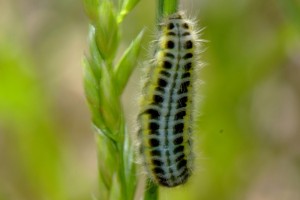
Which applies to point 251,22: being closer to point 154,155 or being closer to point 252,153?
point 252,153

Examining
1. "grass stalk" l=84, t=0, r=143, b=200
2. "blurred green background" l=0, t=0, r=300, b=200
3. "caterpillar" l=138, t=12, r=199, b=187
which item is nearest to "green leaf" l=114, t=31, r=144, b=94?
"grass stalk" l=84, t=0, r=143, b=200

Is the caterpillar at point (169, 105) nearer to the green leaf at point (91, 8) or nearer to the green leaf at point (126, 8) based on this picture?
the green leaf at point (126, 8)

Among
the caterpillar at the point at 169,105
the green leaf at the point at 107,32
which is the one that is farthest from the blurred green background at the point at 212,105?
the green leaf at the point at 107,32

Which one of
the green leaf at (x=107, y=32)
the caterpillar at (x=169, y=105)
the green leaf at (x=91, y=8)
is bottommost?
→ the caterpillar at (x=169, y=105)

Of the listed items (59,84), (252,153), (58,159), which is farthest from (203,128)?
(59,84)

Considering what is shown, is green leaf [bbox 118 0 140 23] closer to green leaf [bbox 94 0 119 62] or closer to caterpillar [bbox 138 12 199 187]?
green leaf [bbox 94 0 119 62]

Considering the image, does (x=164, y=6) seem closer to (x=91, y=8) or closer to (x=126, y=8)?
(x=126, y=8)

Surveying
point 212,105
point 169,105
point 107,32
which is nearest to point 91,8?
point 107,32
